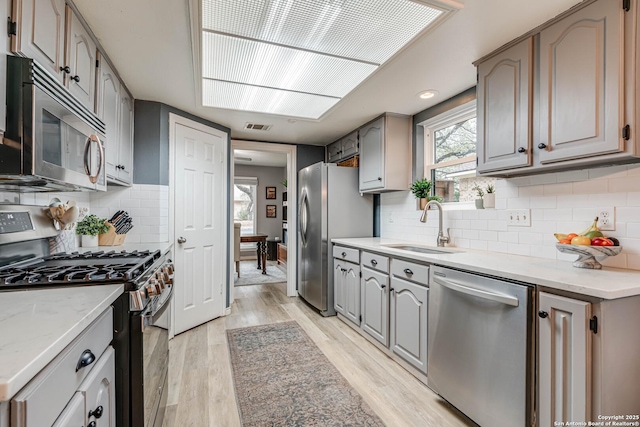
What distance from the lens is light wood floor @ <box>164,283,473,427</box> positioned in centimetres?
172

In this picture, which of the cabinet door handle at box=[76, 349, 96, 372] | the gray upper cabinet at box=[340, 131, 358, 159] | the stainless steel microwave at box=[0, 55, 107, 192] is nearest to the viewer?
the cabinet door handle at box=[76, 349, 96, 372]

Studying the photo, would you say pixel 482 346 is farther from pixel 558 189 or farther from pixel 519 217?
pixel 558 189

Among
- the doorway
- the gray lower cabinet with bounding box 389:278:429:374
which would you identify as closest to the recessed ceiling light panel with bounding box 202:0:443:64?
the gray lower cabinet with bounding box 389:278:429:374

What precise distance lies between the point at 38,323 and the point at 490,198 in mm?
2535

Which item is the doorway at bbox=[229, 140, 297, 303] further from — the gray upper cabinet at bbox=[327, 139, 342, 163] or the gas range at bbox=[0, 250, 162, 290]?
the gas range at bbox=[0, 250, 162, 290]

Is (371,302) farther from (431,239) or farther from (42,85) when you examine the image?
(42,85)

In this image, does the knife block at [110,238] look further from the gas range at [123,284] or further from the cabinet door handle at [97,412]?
the cabinet door handle at [97,412]

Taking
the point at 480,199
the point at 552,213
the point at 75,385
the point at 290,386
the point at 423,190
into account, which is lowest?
the point at 290,386

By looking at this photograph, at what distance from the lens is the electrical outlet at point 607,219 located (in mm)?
1574

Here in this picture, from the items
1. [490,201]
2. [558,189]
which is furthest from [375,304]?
[558,189]

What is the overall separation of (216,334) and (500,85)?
3.07 m

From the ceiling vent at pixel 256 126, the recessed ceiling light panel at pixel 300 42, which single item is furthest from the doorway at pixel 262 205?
the recessed ceiling light panel at pixel 300 42

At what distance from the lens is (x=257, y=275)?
219 inches

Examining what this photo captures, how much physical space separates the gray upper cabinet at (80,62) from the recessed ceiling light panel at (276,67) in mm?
590
